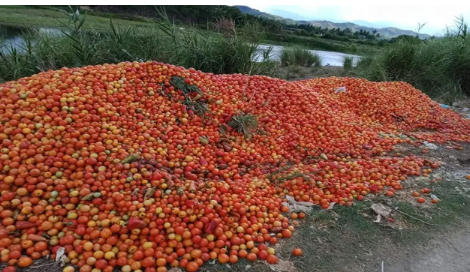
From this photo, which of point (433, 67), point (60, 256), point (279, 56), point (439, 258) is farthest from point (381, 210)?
point (279, 56)

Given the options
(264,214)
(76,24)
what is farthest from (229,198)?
(76,24)

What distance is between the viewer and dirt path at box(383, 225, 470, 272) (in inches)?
98.9

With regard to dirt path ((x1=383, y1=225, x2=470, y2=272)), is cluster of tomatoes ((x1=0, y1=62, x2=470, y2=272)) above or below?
above

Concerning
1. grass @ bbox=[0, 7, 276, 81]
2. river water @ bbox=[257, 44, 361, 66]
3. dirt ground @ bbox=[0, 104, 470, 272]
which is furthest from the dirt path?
river water @ bbox=[257, 44, 361, 66]

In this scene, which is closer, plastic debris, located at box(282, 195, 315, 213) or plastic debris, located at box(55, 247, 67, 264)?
plastic debris, located at box(55, 247, 67, 264)

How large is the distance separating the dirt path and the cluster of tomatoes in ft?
2.29

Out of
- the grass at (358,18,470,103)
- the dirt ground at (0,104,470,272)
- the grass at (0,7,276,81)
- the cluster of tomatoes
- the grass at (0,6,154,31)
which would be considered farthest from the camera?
the grass at (358,18,470,103)

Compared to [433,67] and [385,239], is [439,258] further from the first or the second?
[433,67]

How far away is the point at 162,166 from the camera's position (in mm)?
2973

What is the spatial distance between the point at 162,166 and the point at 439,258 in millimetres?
2524

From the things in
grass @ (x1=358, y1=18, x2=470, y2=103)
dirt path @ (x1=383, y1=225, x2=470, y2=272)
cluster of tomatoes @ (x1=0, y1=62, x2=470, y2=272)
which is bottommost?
dirt path @ (x1=383, y1=225, x2=470, y2=272)

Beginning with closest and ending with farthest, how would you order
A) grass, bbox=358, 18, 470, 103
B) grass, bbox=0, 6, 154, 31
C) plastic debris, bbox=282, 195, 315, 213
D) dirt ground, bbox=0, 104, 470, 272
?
1. dirt ground, bbox=0, 104, 470, 272
2. plastic debris, bbox=282, 195, 315, 213
3. grass, bbox=0, 6, 154, 31
4. grass, bbox=358, 18, 470, 103

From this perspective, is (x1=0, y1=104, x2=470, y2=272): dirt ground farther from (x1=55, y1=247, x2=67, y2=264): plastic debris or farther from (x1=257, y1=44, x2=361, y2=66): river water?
(x1=257, y1=44, x2=361, y2=66): river water

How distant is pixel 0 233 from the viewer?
2.21 meters
